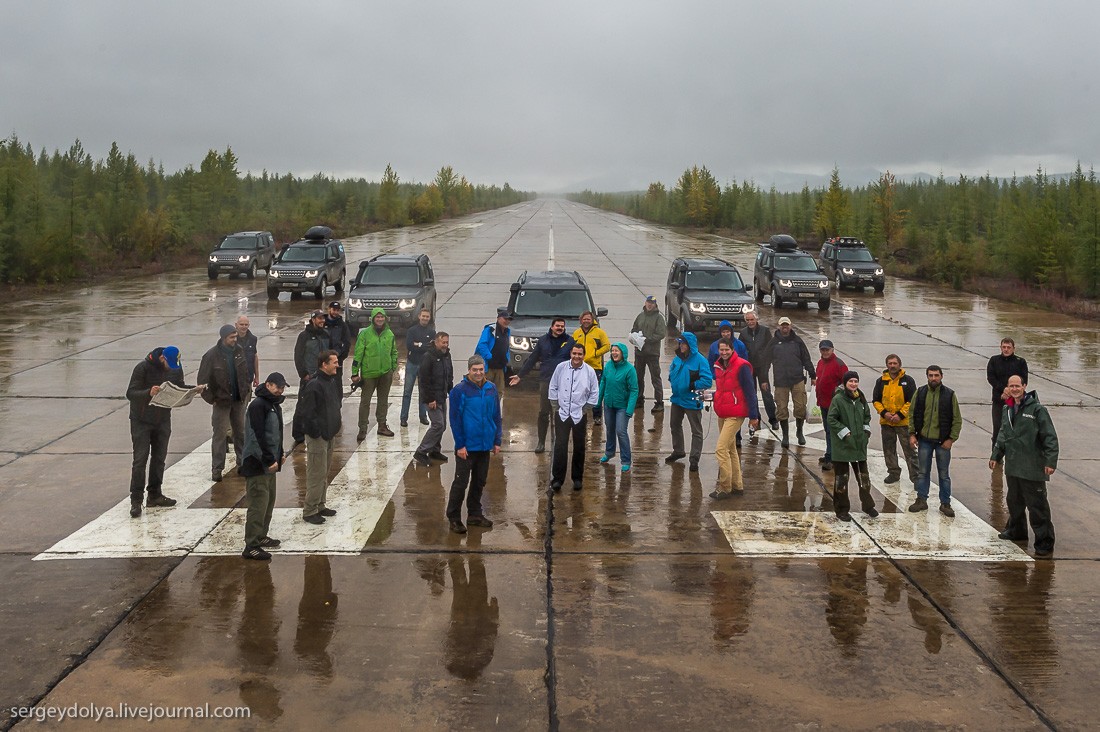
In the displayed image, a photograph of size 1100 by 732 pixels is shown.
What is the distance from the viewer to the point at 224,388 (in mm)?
10203

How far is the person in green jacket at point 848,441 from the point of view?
9.16 m

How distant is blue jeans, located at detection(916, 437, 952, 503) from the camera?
943 centimetres

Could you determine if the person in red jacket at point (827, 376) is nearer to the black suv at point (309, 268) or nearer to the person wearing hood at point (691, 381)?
the person wearing hood at point (691, 381)

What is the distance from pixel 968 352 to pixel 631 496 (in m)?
13.6

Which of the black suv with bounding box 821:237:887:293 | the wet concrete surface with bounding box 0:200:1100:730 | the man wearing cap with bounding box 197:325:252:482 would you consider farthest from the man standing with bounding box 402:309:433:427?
the black suv with bounding box 821:237:887:293

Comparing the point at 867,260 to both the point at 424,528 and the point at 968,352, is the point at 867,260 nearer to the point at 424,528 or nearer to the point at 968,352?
the point at 968,352

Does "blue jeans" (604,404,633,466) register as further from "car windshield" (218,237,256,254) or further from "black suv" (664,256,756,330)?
"car windshield" (218,237,256,254)

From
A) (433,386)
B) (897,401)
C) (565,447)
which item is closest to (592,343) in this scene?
(433,386)

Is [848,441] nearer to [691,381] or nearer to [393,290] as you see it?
[691,381]

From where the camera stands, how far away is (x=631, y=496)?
9.88m

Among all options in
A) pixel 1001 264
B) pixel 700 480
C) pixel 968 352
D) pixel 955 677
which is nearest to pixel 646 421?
pixel 700 480

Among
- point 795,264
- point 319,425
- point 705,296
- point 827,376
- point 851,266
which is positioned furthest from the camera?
point 851,266

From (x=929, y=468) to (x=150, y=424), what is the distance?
8158 mm

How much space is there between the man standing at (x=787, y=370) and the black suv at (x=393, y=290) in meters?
10.3
